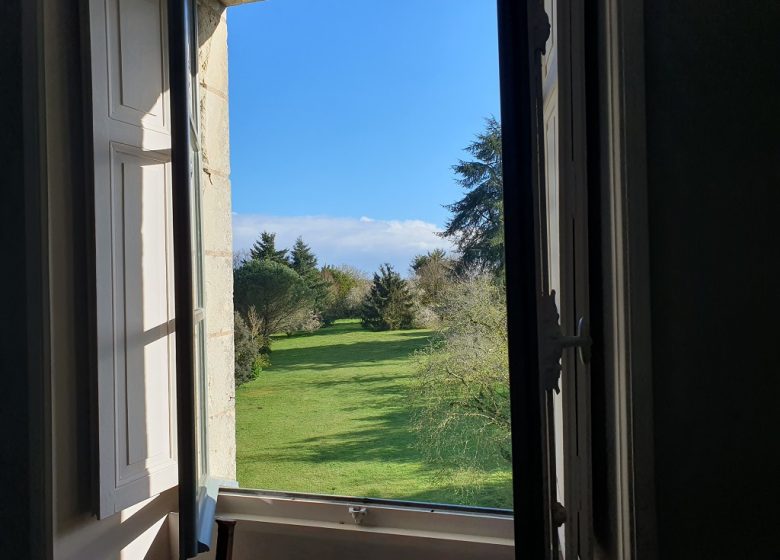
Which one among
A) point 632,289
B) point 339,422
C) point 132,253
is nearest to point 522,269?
point 632,289

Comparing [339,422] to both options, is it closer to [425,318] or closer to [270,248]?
[425,318]

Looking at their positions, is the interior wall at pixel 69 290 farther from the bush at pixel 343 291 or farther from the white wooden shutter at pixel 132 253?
the bush at pixel 343 291

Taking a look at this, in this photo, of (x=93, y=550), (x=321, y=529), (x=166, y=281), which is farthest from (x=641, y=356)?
(x=93, y=550)

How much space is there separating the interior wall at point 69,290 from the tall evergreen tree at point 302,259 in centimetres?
74

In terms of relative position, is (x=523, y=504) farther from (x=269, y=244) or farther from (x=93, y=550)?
(x=269, y=244)

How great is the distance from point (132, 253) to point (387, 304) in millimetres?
845

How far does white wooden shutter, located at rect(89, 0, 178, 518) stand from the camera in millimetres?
1485

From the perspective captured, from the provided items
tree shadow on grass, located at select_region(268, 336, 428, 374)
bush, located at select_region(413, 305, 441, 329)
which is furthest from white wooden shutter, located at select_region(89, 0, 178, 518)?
bush, located at select_region(413, 305, 441, 329)

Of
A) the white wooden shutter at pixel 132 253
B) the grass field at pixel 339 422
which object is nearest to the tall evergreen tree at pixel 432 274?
the grass field at pixel 339 422

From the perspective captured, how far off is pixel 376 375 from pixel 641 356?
1188 mm

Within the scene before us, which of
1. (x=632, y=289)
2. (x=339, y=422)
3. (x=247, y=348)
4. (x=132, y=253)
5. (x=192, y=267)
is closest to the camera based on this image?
(x=632, y=289)

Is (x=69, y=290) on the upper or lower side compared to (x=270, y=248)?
lower

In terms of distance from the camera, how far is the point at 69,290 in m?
1.46

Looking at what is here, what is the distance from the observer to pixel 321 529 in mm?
1649
